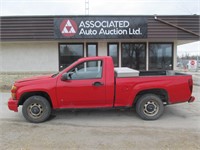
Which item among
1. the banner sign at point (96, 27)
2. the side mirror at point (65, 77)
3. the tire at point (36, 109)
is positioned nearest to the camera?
the side mirror at point (65, 77)

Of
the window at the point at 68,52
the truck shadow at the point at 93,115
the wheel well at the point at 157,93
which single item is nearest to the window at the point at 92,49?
the window at the point at 68,52

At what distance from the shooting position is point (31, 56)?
Result: 11766 mm

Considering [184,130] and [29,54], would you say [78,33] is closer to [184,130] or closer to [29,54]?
[29,54]

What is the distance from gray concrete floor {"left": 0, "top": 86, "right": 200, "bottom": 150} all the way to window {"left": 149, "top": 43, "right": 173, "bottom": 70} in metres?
6.10

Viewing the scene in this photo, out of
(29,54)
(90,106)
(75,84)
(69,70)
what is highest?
(29,54)

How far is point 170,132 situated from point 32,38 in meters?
9.05

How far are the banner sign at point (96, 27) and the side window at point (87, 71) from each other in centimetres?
546

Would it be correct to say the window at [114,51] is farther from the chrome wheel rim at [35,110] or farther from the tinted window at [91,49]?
the chrome wheel rim at [35,110]

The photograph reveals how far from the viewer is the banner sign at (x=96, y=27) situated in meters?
10.5

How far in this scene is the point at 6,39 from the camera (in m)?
10.8

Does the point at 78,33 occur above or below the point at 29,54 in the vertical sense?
above

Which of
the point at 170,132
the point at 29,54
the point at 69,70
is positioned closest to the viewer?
the point at 170,132

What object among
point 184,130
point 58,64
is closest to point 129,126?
point 184,130

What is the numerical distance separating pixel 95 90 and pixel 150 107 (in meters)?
1.66
